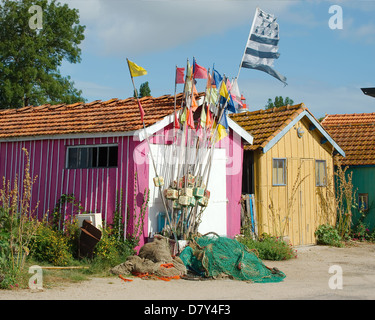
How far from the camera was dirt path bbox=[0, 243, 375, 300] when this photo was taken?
26.0 feet

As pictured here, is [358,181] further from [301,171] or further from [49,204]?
[49,204]

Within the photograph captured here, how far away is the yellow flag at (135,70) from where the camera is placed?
A: 37.0ft

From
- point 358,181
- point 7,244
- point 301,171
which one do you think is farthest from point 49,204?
point 358,181

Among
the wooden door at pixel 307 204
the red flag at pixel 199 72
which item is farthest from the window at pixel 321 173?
the red flag at pixel 199 72

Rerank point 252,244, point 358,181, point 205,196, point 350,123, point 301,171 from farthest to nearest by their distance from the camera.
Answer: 1. point 350,123
2. point 358,181
3. point 301,171
4. point 252,244
5. point 205,196

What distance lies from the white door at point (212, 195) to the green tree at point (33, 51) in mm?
18773

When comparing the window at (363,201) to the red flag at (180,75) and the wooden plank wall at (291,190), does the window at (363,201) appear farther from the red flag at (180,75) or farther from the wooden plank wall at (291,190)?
the red flag at (180,75)

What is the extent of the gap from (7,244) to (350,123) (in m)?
16.2

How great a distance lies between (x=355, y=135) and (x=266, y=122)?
4936 mm

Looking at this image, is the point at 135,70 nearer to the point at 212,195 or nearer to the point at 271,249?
the point at 212,195

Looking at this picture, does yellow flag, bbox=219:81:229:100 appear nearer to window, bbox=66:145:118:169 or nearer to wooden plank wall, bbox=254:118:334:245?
window, bbox=66:145:118:169

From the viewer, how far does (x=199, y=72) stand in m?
11.9

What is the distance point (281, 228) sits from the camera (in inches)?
589

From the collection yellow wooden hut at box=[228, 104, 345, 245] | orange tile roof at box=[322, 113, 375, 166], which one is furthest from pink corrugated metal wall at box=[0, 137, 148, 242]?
orange tile roof at box=[322, 113, 375, 166]
